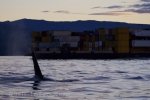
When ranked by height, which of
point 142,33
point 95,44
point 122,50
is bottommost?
point 122,50

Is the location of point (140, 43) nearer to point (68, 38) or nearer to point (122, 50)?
Result: point (122, 50)

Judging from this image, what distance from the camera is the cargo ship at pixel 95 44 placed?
5236 inches

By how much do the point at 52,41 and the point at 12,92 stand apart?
128 m

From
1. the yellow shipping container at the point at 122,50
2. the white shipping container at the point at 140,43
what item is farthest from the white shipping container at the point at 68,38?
the white shipping container at the point at 140,43

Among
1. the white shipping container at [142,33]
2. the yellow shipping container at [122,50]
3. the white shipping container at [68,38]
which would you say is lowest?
the yellow shipping container at [122,50]

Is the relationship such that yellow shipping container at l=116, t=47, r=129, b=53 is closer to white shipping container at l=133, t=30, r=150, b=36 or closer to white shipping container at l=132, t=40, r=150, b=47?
white shipping container at l=132, t=40, r=150, b=47

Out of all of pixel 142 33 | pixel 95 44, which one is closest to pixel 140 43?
pixel 142 33

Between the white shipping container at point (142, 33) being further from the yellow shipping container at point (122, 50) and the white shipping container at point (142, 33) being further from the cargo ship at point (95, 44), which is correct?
the yellow shipping container at point (122, 50)

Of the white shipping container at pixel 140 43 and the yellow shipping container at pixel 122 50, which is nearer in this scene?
the yellow shipping container at pixel 122 50

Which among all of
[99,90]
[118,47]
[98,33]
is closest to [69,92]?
[99,90]

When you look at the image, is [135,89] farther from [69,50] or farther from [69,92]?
[69,50]

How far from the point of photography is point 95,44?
14188cm

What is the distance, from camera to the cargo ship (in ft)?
436

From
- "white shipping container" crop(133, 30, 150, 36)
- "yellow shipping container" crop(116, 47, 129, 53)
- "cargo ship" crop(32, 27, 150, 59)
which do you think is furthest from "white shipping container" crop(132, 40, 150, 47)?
"white shipping container" crop(133, 30, 150, 36)
